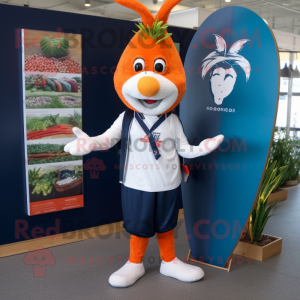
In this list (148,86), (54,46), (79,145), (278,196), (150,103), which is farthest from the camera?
(278,196)

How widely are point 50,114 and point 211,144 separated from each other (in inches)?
50.6

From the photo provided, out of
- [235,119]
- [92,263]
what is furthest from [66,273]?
[235,119]

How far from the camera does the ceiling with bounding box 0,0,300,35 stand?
8.14 m

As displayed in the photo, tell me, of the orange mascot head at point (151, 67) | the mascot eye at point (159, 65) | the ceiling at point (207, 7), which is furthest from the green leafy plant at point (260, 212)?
the ceiling at point (207, 7)

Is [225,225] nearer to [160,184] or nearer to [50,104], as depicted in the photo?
[160,184]

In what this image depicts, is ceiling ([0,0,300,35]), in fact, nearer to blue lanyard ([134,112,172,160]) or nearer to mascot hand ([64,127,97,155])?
blue lanyard ([134,112,172,160])

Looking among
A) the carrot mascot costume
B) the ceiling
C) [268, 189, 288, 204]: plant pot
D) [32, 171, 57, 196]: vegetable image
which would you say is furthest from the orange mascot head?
the ceiling

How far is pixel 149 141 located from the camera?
245 centimetres

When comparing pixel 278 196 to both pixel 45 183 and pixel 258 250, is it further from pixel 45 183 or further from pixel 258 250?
pixel 45 183

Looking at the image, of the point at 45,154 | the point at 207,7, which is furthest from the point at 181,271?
the point at 207,7

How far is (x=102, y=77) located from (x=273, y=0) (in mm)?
6046

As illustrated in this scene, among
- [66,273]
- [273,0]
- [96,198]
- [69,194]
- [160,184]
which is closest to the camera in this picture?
[160,184]

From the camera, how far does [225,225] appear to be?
2.70 metres

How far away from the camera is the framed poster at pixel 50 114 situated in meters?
2.84
